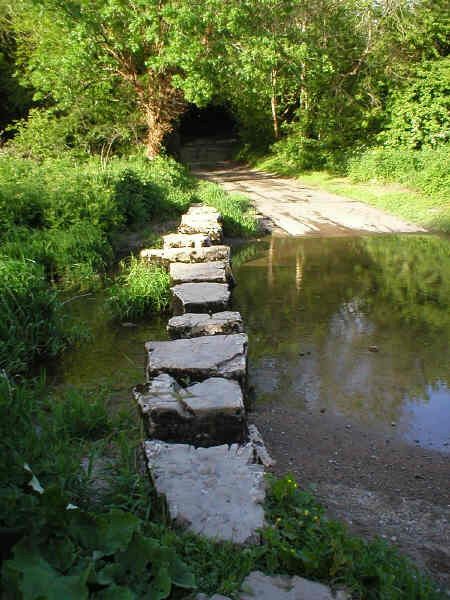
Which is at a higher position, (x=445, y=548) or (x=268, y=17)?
(x=268, y=17)

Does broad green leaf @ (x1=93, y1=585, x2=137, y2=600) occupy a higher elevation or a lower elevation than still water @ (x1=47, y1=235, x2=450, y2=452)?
higher

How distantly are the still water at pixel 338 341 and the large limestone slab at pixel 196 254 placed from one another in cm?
45

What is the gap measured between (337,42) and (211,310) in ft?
52.6

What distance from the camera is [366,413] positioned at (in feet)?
11.9

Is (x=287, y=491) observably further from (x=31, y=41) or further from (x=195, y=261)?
(x=31, y=41)

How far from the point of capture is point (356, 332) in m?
4.98

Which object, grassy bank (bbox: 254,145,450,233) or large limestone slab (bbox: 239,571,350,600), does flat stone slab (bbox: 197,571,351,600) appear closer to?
large limestone slab (bbox: 239,571,350,600)

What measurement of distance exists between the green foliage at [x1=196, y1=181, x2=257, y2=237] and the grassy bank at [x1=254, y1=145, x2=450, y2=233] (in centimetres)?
287

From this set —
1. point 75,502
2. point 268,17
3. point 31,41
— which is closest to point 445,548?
point 75,502

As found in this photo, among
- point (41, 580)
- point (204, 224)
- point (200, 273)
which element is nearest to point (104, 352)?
point (200, 273)

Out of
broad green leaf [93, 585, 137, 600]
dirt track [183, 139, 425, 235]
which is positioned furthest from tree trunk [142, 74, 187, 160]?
broad green leaf [93, 585, 137, 600]

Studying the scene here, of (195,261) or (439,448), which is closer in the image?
(439,448)

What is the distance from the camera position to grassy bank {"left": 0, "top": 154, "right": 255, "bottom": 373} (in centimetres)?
432

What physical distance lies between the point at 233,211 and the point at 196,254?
364 centimetres
